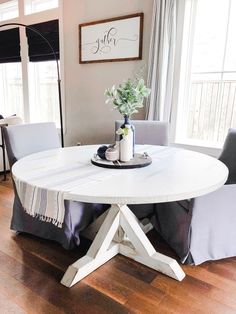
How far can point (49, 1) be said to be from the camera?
371cm

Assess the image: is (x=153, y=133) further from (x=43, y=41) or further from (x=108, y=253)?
(x=43, y=41)

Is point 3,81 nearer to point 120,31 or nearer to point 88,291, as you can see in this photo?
point 120,31

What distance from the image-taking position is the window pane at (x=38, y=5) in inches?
145

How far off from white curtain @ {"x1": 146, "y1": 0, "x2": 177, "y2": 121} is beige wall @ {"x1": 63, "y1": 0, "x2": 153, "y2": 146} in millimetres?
231

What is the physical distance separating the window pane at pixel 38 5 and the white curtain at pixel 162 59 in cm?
179

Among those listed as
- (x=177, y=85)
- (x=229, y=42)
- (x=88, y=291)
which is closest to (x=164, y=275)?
(x=88, y=291)

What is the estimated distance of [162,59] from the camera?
8.70 ft

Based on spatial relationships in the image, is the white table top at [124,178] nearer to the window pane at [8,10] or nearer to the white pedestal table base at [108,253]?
the white pedestal table base at [108,253]

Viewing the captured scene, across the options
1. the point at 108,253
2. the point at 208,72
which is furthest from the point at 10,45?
the point at 108,253

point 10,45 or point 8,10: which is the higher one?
point 8,10

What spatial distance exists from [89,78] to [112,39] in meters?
0.59

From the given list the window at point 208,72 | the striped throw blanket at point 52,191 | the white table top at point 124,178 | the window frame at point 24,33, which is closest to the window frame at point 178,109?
the window at point 208,72

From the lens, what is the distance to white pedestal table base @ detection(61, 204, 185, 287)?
1.62 m

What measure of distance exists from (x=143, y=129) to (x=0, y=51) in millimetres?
3411
